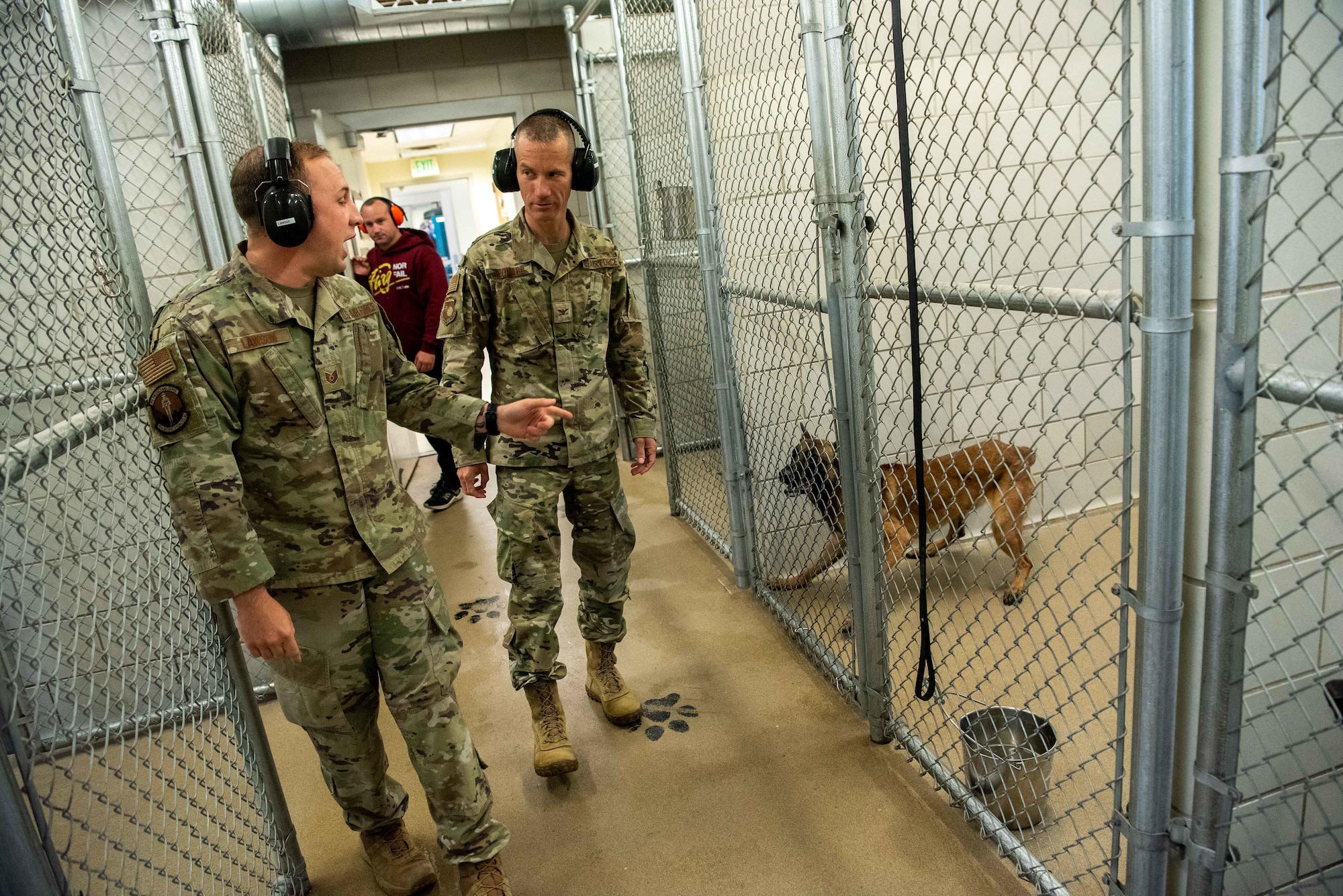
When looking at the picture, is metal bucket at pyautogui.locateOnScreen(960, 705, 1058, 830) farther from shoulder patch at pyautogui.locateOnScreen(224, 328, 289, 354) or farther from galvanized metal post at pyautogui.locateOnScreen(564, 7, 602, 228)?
galvanized metal post at pyautogui.locateOnScreen(564, 7, 602, 228)

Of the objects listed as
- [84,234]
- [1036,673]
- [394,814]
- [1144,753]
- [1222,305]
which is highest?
[84,234]

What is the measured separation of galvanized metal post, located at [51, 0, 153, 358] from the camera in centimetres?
188

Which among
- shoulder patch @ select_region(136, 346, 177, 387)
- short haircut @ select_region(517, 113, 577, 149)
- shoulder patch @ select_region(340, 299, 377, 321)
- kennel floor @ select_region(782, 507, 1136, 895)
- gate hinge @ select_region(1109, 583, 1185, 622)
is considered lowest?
kennel floor @ select_region(782, 507, 1136, 895)

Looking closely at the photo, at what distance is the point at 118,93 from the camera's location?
3279 millimetres

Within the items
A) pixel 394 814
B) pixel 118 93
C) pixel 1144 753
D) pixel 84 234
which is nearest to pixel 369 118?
pixel 118 93

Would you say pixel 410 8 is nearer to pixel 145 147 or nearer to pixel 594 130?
pixel 594 130

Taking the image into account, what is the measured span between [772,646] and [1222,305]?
7.51ft

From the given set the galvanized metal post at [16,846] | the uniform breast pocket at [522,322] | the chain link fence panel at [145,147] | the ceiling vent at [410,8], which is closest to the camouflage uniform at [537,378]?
the uniform breast pocket at [522,322]

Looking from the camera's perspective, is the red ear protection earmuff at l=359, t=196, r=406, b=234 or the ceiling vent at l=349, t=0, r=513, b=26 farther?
the ceiling vent at l=349, t=0, r=513, b=26

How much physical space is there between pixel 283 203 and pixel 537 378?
1058 mm

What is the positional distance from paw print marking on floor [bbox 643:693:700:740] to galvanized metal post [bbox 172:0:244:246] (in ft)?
6.74

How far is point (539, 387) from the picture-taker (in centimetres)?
264

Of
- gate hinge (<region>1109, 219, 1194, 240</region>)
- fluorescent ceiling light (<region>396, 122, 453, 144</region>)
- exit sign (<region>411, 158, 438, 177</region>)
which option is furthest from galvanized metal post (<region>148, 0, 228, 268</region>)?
exit sign (<region>411, 158, 438, 177</region>)

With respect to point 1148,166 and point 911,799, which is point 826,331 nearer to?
point 911,799
